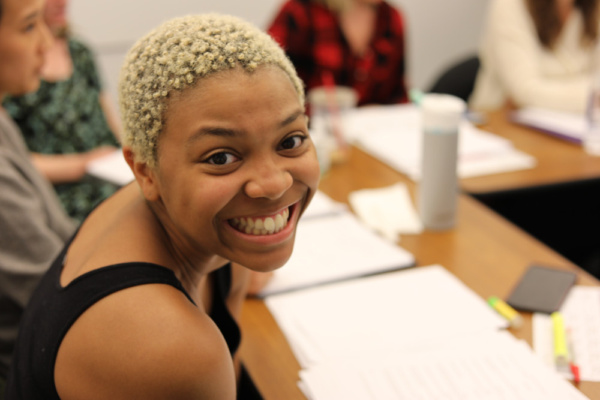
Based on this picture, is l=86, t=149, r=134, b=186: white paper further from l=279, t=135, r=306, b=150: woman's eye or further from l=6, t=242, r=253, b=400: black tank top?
l=279, t=135, r=306, b=150: woman's eye

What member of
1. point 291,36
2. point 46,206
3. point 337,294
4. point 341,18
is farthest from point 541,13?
point 46,206

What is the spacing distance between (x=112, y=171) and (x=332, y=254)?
0.76m

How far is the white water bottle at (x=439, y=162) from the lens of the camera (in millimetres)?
1374

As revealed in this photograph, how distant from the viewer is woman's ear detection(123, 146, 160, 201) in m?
0.78

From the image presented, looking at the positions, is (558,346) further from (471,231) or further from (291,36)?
(291,36)

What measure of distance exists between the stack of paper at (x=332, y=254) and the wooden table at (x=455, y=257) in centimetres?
6

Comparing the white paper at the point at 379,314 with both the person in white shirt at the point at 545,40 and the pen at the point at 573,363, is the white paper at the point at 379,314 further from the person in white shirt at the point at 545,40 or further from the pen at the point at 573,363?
the person in white shirt at the point at 545,40

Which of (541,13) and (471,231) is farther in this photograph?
(541,13)

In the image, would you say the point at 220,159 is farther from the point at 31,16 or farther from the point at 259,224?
the point at 31,16

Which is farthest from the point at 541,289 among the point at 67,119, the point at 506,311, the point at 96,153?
the point at 67,119

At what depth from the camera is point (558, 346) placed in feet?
3.19

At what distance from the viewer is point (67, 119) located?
215 centimetres

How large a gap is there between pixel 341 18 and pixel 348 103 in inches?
26.5

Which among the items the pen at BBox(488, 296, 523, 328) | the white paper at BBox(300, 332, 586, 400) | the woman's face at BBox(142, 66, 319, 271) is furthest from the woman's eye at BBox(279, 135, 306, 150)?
the pen at BBox(488, 296, 523, 328)
